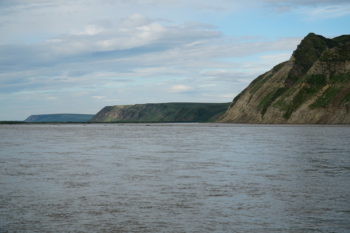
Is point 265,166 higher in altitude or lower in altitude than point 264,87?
lower

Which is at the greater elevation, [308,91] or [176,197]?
[308,91]

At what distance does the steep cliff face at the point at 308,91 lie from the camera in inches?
6033

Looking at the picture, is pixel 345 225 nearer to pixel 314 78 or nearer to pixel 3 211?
pixel 3 211

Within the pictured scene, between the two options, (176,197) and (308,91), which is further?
(308,91)

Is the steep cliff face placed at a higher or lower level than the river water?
higher

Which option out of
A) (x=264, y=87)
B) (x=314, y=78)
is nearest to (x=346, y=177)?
(x=314, y=78)

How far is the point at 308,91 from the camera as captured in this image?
16838 cm

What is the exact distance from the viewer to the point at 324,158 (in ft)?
114

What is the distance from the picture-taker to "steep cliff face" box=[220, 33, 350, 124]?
15325 centimetres

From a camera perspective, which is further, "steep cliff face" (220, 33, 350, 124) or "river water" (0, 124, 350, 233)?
"steep cliff face" (220, 33, 350, 124)

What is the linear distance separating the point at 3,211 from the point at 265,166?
17.8m

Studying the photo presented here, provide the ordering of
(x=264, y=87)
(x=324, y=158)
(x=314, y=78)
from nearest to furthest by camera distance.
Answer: (x=324, y=158)
(x=314, y=78)
(x=264, y=87)

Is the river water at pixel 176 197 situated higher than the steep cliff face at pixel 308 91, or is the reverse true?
the steep cliff face at pixel 308 91

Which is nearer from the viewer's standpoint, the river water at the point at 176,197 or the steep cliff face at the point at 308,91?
the river water at the point at 176,197
